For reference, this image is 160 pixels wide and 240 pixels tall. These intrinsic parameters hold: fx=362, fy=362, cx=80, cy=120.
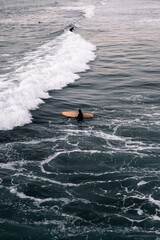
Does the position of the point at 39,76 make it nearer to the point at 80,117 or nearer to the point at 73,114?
the point at 73,114

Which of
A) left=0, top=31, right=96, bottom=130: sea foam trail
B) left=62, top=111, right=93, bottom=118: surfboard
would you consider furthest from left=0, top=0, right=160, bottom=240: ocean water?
left=62, top=111, right=93, bottom=118: surfboard

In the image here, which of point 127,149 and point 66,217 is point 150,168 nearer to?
point 127,149

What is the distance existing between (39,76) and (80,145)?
38.2ft

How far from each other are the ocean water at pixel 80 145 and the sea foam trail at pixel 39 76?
3.1 inches

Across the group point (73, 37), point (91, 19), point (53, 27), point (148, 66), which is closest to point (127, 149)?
point (148, 66)

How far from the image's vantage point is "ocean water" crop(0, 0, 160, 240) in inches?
487

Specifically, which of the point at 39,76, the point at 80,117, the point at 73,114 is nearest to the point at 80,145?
the point at 80,117

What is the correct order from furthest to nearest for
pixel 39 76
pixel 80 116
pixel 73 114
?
pixel 39 76
pixel 73 114
pixel 80 116

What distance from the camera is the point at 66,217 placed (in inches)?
492

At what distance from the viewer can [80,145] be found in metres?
17.7

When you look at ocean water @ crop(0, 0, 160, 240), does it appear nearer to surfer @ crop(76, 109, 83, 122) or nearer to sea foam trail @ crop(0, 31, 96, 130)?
sea foam trail @ crop(0, 31, 96, 130)

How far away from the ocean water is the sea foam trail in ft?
0.26

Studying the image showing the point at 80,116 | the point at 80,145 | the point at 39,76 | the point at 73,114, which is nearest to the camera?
the point at 80,145

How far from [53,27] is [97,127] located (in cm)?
3766
